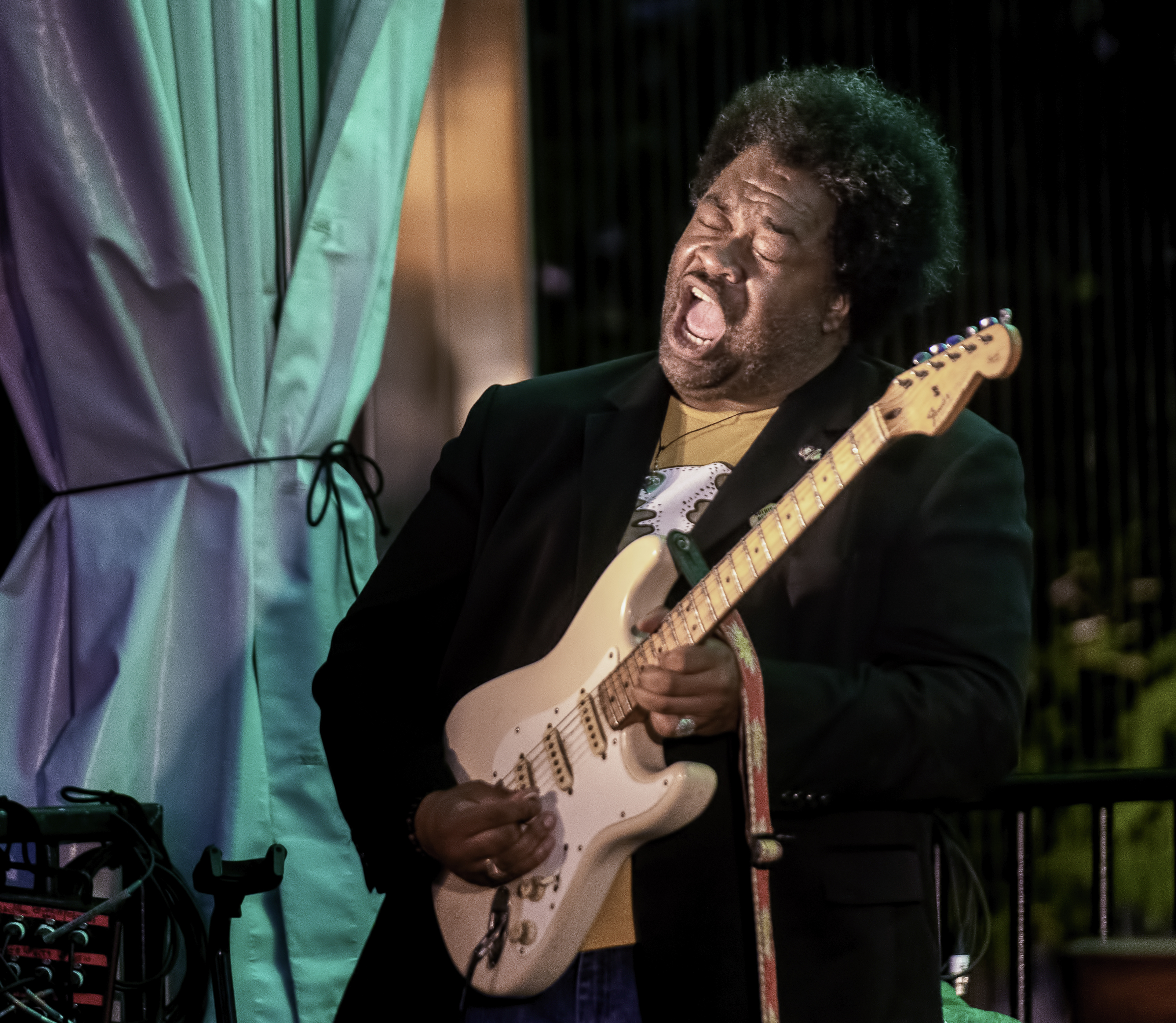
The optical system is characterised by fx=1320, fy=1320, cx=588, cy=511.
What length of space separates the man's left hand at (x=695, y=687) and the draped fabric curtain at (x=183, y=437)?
0.95 m

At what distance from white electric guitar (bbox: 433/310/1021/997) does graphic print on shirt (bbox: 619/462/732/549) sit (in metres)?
0.12

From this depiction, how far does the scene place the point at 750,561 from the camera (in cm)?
130

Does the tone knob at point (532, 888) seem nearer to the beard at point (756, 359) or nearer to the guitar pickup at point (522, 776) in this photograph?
the guitar pickup at point (522, 776)

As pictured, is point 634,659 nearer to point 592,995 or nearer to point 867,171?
point 592,995

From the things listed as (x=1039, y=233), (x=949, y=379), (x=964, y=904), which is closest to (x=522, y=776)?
(x=949, y=379)

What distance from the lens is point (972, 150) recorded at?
2.72 metres

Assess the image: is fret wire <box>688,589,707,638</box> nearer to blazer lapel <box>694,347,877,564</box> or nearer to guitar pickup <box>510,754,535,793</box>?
blazer lapel <box>694,347,877,564</box>

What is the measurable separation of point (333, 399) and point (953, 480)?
1146mm

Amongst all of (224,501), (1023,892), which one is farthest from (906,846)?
(224,501)

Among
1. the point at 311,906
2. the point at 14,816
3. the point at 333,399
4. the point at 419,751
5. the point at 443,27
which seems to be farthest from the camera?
the point at 443,27

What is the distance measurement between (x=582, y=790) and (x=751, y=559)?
31 centimetres

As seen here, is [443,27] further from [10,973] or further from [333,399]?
[10,973]

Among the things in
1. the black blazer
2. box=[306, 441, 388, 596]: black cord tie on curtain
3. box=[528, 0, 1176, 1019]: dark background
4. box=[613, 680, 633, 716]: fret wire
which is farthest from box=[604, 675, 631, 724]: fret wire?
box=[528, 0, 1176, 1019]: dark background

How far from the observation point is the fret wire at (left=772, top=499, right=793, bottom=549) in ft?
4.17
